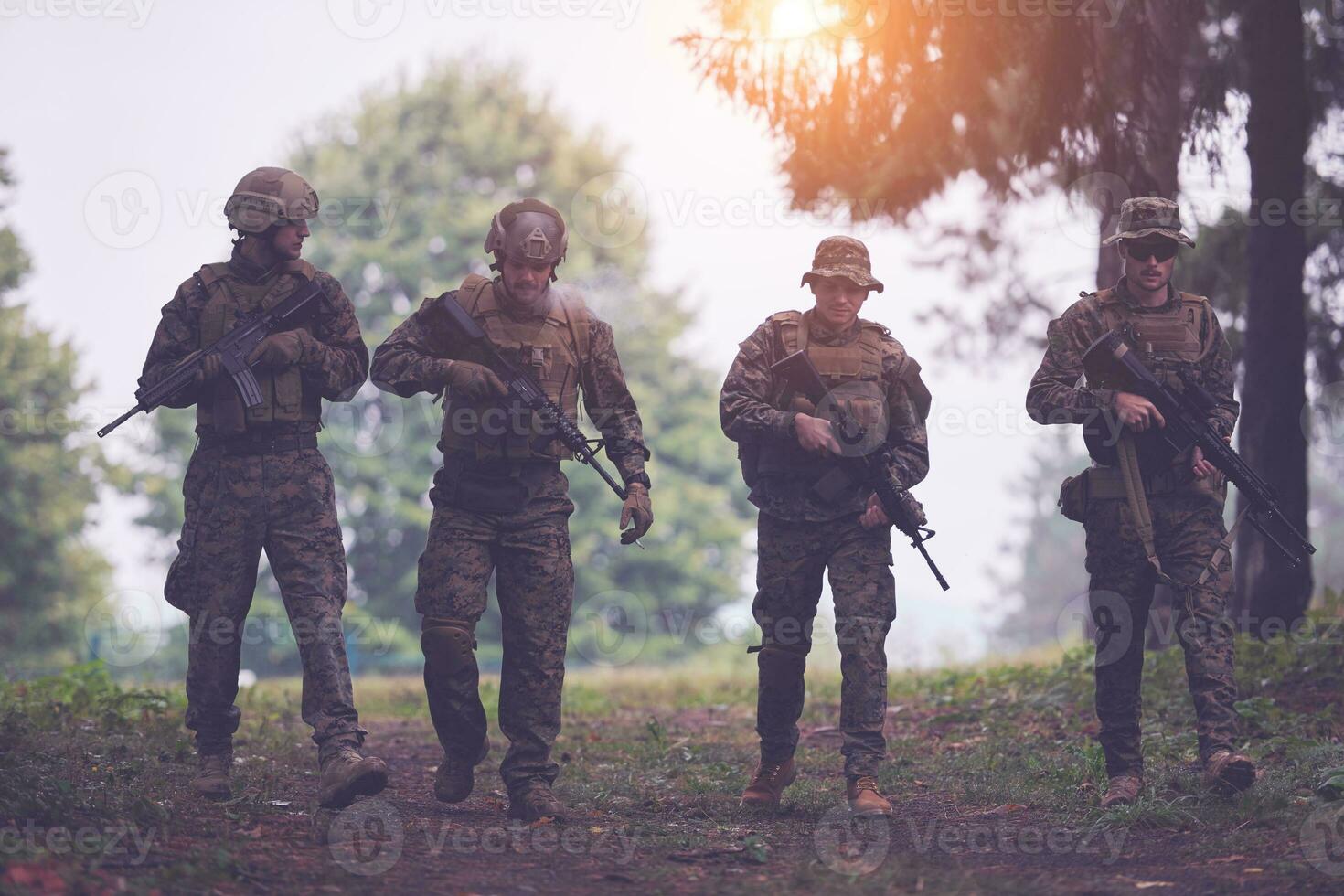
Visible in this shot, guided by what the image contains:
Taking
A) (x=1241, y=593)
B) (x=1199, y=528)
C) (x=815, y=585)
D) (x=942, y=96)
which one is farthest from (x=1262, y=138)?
(x=815, y=585)

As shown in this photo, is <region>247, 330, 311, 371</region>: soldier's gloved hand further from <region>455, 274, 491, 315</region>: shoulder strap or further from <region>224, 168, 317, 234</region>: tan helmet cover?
A: <region>455, 274, 491, 315</region>: shoulder strap

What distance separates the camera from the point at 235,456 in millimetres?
6523

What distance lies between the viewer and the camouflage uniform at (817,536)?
654 centimetres

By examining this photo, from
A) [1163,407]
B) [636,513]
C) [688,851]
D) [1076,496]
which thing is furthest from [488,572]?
[1163,407]

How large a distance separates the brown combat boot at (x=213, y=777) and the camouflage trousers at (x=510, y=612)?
3.32ft

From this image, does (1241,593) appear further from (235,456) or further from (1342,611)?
(235,456)

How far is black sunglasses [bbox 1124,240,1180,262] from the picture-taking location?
6.65 metres

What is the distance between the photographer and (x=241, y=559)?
21.5ft
